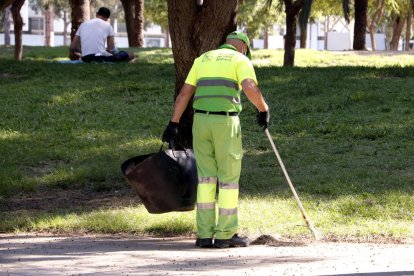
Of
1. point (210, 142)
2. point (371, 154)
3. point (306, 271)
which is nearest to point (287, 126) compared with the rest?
point (371, 154)

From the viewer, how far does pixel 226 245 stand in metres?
8.45

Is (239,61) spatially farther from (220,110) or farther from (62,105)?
(62,105)

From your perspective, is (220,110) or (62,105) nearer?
(220,110)

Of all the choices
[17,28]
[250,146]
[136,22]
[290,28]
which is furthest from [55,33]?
[250,146]

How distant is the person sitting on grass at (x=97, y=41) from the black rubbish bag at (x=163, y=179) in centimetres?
1076

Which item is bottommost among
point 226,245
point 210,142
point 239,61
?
point 226,245

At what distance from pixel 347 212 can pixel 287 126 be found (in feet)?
14.9

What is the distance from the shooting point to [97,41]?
64.0 feet

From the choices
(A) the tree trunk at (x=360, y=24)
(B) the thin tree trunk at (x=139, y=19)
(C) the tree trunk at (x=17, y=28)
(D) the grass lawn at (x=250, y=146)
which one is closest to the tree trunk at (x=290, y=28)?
(D) the grass lawn at (x=250, y=146)

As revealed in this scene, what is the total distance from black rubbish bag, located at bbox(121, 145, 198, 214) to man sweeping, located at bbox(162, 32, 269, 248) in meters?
0.30

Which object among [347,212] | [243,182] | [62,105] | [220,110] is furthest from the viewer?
[62,105]

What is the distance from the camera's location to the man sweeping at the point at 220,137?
8398 millimetres

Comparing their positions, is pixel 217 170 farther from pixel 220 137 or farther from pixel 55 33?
pixel 55 33

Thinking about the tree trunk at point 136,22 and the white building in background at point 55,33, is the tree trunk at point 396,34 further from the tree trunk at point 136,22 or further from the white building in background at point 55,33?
the white building in background at point 55,33
